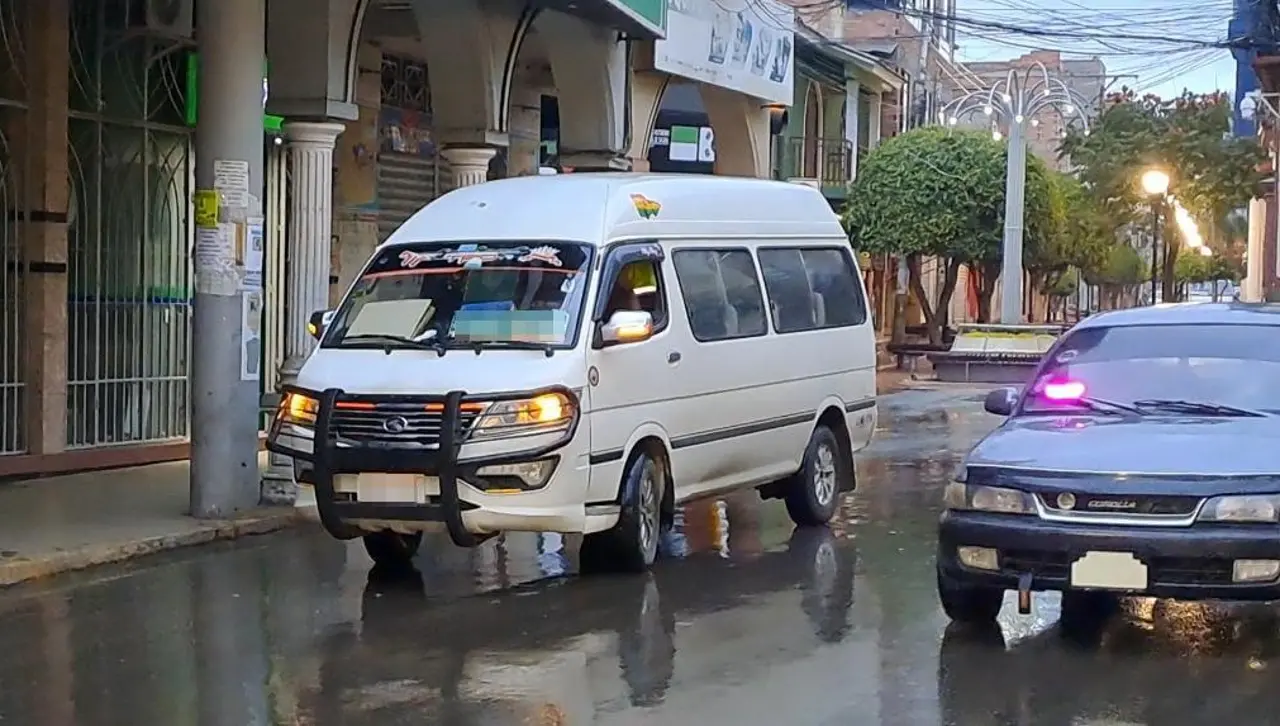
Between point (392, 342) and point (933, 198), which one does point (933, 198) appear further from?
point (392, 342)

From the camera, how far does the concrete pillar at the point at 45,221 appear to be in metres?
14.5

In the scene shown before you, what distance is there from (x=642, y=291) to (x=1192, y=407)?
3466 mm

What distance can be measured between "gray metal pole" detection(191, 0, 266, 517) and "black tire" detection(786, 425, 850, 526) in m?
→ 4.02

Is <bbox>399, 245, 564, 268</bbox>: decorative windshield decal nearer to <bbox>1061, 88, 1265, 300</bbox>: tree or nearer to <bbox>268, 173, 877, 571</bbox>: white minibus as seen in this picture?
<bbox>268, 173, 877, 571</bbox>: white minibus

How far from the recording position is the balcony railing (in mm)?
37312

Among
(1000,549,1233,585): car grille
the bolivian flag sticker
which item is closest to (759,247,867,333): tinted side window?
the bolivian flag sticker

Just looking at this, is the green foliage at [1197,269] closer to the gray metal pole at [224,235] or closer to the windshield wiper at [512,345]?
the gray metal pole at [224,235]

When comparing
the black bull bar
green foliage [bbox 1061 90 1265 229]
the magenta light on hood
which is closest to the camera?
the magenta light on hood

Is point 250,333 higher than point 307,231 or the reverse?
the reverse

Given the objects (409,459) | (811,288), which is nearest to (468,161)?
(811,288)

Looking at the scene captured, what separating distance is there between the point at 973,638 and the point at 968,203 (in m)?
31.5

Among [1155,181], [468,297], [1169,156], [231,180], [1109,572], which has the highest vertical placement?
[1169,156]

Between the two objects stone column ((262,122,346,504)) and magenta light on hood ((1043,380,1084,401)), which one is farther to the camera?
stone column ((262,122,346,504))

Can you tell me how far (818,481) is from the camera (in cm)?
1284
